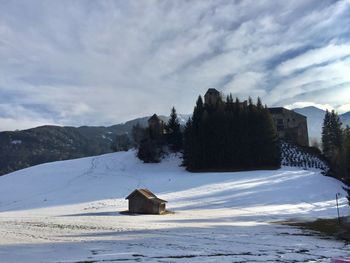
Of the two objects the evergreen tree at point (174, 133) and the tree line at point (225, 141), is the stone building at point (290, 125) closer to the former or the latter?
the tree line at point (225, 141)

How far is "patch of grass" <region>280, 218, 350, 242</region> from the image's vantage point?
3705cm

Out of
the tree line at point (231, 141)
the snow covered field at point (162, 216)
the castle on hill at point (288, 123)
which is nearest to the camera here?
the snow covered field at point (162, 216)

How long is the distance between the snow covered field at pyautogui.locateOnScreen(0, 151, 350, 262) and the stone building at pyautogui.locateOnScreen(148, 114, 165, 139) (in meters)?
7.90

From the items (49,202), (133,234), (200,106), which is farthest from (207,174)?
(133,234)

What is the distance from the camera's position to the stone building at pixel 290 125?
Answer: 13175 cm

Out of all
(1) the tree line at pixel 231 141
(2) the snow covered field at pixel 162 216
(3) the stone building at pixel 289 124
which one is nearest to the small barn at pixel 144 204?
(2) the snow covered field at pixel 162 216

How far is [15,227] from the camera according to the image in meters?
34.1

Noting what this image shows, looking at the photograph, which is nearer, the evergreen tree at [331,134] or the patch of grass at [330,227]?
the patch of grass at [330,227]

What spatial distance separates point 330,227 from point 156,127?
7739cm

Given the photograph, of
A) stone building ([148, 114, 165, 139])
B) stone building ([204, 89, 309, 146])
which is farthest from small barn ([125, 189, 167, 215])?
stone building ([204, 89, 309, 146])

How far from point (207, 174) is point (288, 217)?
117ft

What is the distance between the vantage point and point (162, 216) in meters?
51.2

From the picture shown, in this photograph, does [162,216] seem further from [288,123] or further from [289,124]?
[288,123]

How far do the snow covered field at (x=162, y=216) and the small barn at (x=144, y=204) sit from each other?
2338 mm
